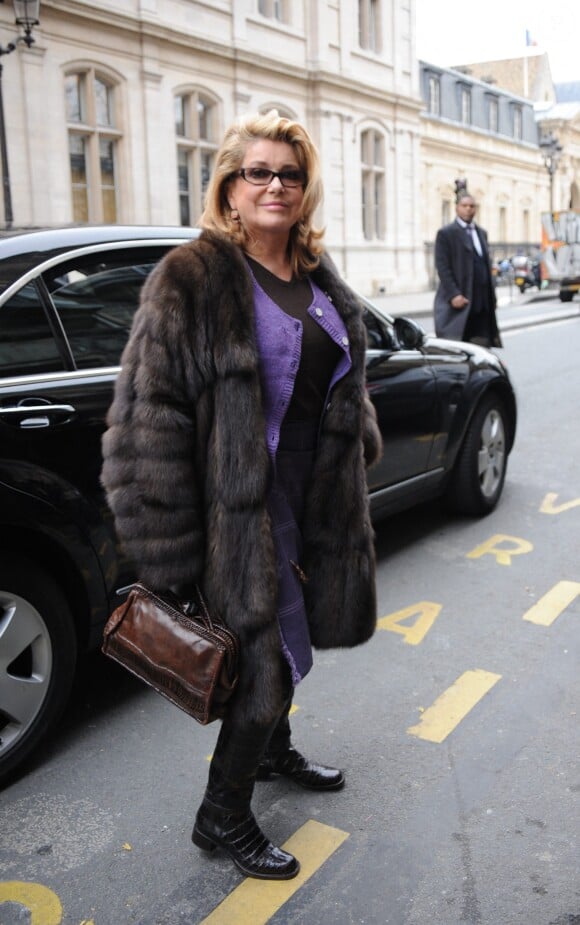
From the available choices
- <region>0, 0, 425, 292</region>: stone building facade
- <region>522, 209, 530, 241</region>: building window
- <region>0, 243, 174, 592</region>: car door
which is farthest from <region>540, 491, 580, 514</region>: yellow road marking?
<region>522, 209, 530, 241</region>: building window

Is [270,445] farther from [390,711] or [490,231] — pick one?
[490,231]

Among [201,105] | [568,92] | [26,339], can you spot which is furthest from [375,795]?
[568,92]

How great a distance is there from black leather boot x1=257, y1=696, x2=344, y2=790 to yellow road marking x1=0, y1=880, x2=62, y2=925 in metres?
0.76

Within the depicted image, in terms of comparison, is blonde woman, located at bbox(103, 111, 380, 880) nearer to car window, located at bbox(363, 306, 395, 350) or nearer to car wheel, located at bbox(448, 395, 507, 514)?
car window, located at bbox(363, 306, 395, 350)

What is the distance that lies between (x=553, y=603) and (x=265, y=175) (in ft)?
9.71

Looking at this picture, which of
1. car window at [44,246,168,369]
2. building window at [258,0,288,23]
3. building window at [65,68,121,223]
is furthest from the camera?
building window at [258,0,288,23]

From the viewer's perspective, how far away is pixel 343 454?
97.1 inches

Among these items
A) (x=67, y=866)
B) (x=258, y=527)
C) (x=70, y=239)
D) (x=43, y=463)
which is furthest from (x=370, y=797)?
(x=70, y=239)

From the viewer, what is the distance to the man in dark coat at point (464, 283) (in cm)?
846

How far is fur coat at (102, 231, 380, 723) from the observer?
2160 millimetres

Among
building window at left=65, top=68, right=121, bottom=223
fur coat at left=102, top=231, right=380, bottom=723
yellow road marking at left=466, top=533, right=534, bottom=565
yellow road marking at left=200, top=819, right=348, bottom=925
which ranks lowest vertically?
yellow road marking at left=200, top=819, right=348, bottom=925

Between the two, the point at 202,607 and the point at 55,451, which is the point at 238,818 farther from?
the point at 55,451

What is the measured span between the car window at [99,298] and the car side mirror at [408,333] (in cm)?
155

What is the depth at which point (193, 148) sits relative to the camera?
24.2 m
